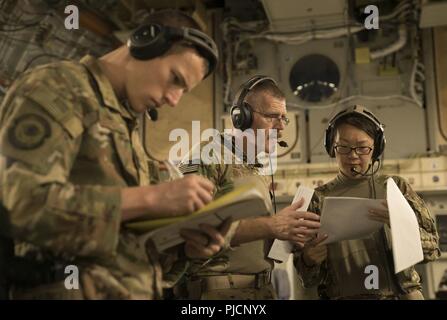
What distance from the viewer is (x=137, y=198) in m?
0.85

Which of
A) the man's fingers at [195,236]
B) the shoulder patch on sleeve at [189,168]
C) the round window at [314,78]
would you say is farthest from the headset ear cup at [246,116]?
the round window at [314,78]

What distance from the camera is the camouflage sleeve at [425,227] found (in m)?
1.73

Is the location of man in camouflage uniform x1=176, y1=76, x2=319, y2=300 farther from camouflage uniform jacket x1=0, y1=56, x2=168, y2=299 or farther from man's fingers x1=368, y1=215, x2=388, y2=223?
camouflage uniform jacket x1=0, y1=56, x2=168, y2=299

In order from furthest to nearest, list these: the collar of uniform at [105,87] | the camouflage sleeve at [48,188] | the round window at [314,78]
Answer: the round window at [314,78] < the collar of uniform at [105,87] < the camouflage sleeve at [48,188]

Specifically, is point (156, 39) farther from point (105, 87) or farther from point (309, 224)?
point (309, 224)

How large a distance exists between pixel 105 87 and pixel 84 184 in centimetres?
21

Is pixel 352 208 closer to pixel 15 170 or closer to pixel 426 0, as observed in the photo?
pixel 15 170

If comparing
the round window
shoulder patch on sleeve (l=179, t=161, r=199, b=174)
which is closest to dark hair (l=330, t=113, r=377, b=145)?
shoulder patch on sleeve (l=179, t=161, r=199, b=174)

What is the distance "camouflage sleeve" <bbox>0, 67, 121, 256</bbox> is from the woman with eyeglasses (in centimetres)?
103

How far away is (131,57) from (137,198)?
0.34 m

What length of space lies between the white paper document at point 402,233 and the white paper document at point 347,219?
7 centimetres

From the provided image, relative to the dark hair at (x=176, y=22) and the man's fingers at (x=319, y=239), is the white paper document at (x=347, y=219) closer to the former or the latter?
the man's fingers at (x=319, y=239)

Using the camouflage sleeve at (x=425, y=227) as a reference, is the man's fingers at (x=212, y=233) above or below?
below
